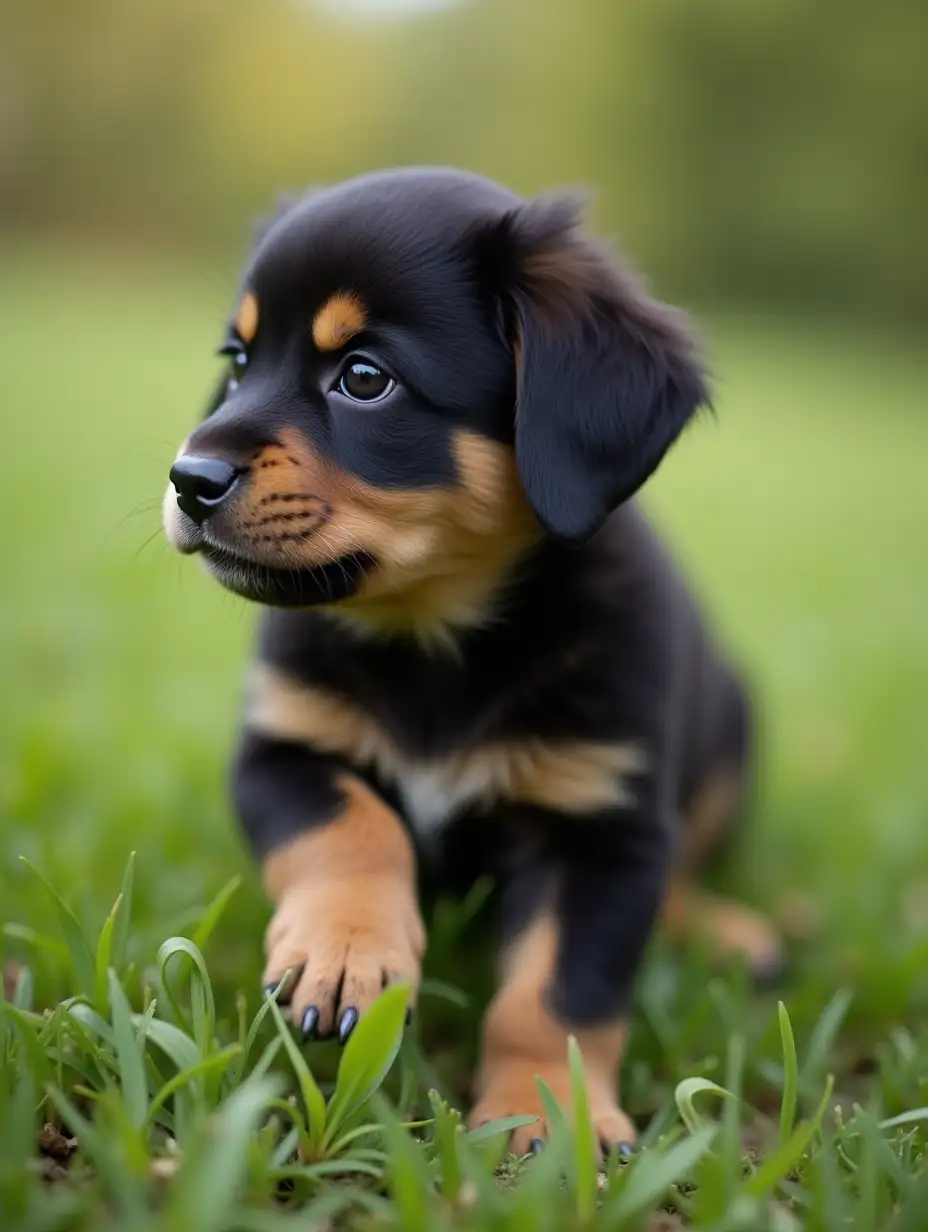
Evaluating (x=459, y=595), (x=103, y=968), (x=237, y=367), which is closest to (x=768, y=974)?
(x=459, y=595)

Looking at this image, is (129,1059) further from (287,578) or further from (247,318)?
(247,318)

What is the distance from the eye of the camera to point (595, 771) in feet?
7.79

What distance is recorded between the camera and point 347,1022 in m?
1.90

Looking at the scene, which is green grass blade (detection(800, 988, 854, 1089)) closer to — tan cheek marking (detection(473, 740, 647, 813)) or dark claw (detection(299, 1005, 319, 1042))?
tan cheek marking (detection(473, 740, 647, 813))

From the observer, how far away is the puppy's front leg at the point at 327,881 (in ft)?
6.36

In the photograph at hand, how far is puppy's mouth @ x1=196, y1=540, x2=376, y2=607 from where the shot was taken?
2.20 meters

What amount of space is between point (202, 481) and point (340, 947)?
76 cm

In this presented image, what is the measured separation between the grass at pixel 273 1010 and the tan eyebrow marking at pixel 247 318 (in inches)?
14.8

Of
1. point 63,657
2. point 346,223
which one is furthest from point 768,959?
point 63,657

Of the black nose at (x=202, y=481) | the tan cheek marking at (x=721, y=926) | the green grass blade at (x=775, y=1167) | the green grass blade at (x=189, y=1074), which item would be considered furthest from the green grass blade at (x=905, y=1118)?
the black nose at (x=202, y=481)

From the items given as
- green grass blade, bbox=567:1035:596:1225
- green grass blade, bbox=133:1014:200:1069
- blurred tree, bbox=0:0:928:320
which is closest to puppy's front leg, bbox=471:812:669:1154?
green grass blade, bbox=567:1035:596:1225

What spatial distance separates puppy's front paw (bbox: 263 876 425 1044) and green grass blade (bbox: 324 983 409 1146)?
0.10 metres

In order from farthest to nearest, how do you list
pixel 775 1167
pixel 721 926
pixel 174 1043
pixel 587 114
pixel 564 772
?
pixel 587 114 < pixel 721 926 < pixel 564 772 < pixel 174 1043 < pixel 775 1167

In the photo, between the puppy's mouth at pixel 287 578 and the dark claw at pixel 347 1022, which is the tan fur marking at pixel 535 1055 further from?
the puppy's mouth at pixel 287 578
